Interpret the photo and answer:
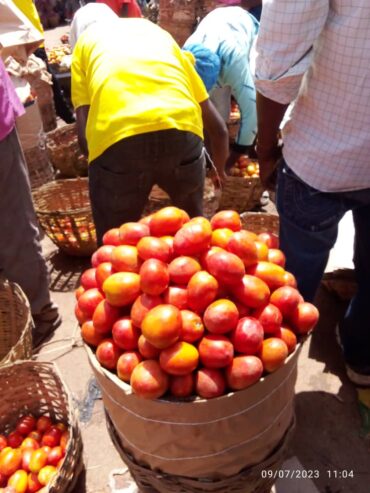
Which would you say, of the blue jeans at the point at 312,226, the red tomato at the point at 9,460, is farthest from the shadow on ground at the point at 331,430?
the red tomato at the point at 9,460

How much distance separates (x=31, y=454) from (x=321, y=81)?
6.19 ft

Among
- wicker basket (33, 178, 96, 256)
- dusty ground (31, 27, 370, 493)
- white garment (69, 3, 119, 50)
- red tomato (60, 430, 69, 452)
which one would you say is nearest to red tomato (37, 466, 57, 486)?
red tomato (60, 430, 69, 452)

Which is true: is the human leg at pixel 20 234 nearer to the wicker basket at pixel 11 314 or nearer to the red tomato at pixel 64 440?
the wicker basket at pixel 11 314

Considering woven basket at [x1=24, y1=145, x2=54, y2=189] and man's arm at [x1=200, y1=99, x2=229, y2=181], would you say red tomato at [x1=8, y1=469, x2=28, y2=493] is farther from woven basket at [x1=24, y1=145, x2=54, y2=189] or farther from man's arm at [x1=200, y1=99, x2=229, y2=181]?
woven basket at [x1=24, y1=145, x2=54, y2=189]

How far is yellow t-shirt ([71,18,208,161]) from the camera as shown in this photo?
6.45 ft

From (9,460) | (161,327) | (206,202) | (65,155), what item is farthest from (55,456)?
(65,155)

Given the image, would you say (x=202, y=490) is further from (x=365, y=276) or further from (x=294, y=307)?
(x=365, y=276)

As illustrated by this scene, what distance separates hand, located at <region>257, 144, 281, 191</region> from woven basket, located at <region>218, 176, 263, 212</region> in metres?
1.61

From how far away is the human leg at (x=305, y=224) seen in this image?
166 cm

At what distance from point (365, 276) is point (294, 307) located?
98 cm

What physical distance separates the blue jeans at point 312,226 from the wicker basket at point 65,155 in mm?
3125

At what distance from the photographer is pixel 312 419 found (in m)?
2.20

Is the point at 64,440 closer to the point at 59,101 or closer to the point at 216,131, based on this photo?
the point at 216,131

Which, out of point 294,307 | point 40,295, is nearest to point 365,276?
point 294,307
